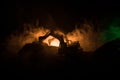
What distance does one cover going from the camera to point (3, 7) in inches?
472

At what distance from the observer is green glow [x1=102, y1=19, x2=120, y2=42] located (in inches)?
435

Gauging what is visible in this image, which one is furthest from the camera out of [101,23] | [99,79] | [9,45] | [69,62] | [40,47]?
[101,23]

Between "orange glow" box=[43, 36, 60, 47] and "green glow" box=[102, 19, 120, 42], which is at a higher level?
"green glow" box=[102, 19, 120, 42]

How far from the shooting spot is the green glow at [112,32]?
11039mm

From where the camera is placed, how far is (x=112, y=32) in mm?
11547

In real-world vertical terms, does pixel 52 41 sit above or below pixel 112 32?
below

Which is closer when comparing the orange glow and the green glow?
the orange glow

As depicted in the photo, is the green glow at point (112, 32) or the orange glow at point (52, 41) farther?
the green glow at point (112, 32)

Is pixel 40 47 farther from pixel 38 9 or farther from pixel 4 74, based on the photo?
pixel 38 9

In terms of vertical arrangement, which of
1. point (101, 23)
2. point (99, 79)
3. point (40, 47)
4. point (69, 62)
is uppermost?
point (101, 23)

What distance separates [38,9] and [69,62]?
500cm

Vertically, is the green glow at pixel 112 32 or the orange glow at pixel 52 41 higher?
the green glow at pixel 112 32

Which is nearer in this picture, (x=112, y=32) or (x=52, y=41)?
(x=52, y=41)

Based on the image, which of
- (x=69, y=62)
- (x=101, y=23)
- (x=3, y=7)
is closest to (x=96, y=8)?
(x=101, y=23)
